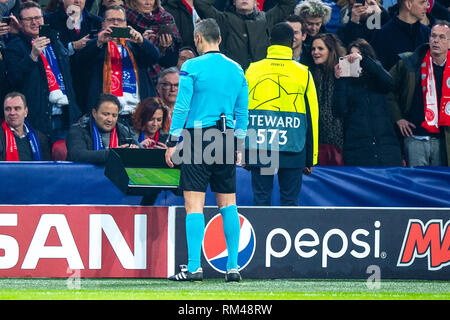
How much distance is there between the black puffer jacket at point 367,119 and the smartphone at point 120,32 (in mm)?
2141

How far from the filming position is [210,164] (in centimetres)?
665

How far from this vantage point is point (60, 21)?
363 inches

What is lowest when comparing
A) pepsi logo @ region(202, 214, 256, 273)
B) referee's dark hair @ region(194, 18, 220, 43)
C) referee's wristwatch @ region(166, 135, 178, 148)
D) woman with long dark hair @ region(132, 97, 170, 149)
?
pepsi logo @ region(202, 214, 256, 273)

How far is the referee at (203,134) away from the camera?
21.7 feet

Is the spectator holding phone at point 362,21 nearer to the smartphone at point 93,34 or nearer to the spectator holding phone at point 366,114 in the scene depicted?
the spectator holding phone at point 366,114

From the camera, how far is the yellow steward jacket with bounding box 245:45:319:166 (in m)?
7.52

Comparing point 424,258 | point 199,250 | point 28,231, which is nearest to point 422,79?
point 424,258

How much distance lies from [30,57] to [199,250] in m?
3.14

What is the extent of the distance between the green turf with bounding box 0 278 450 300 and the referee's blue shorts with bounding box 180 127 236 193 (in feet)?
2.45

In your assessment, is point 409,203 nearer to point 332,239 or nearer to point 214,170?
point 332,239

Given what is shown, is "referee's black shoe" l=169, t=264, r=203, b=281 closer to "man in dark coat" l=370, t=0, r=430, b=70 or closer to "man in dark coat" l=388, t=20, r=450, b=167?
"man in dark coat" l=388, t=20, r=450, b=167

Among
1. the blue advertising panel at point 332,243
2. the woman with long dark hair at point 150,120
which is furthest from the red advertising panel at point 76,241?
the woman with long dark hair at point 150,120

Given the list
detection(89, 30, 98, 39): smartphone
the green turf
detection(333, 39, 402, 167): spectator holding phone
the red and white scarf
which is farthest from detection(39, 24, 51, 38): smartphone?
the red and white scarf

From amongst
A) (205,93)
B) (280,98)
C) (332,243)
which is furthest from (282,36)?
(332,243)
